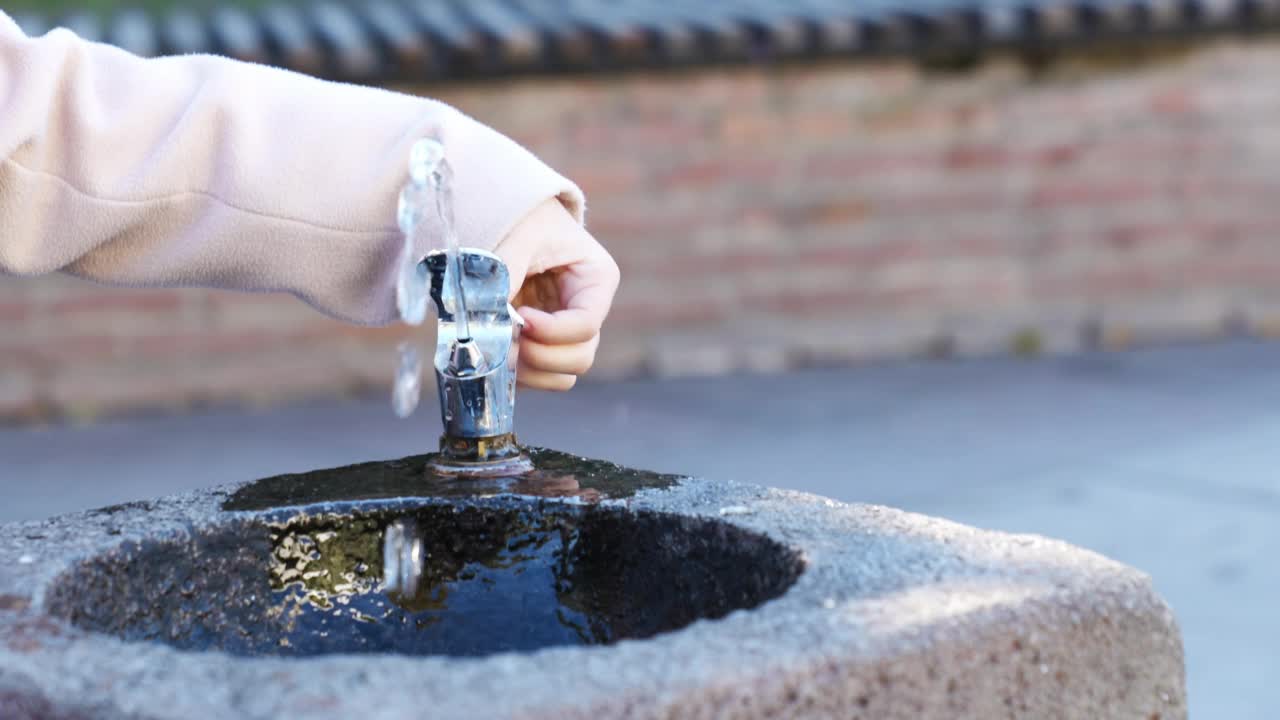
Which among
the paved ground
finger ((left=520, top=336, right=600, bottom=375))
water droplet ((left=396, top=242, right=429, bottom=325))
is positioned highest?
water droplet ((left=396, top=242, right=429, bottom=325))

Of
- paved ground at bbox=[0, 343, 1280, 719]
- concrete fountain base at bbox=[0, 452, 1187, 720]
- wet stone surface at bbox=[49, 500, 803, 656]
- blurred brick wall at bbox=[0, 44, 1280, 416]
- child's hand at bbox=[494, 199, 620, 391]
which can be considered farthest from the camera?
blurred brick wall at bbox=[0, 44, 1280, 416]

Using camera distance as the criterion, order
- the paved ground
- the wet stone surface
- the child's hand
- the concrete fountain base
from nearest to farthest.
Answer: the concrete fountain base, the wet stone surface, the child's hand, the paved ground

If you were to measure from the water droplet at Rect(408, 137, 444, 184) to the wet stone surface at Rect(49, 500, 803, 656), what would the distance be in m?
0.21

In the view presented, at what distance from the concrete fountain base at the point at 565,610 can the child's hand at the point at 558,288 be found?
8 cm

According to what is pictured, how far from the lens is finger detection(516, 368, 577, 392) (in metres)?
1.11

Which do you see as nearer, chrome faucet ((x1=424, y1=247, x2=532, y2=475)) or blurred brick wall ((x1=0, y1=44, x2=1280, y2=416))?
chrome faucet ((x1=424, y1=247, x2=532, y2=475))

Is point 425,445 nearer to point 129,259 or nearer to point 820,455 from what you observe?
point 820,455

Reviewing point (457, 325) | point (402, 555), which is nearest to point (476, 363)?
point (457, 325)

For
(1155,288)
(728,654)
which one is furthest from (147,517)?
(1155,288)

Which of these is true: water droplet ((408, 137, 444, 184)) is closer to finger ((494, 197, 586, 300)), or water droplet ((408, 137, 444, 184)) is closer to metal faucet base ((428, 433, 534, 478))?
finger ((494, 197, 586, 300))

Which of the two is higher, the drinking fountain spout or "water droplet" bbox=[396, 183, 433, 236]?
"water droplet" bbox=[396, 183, 433, 236]

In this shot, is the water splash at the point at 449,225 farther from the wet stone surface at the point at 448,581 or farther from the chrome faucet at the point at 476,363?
the wet stone surface at the point at 448,581

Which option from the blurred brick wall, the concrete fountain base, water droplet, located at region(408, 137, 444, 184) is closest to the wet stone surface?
the concrete fountain base

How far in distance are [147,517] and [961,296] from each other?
12.9ft
